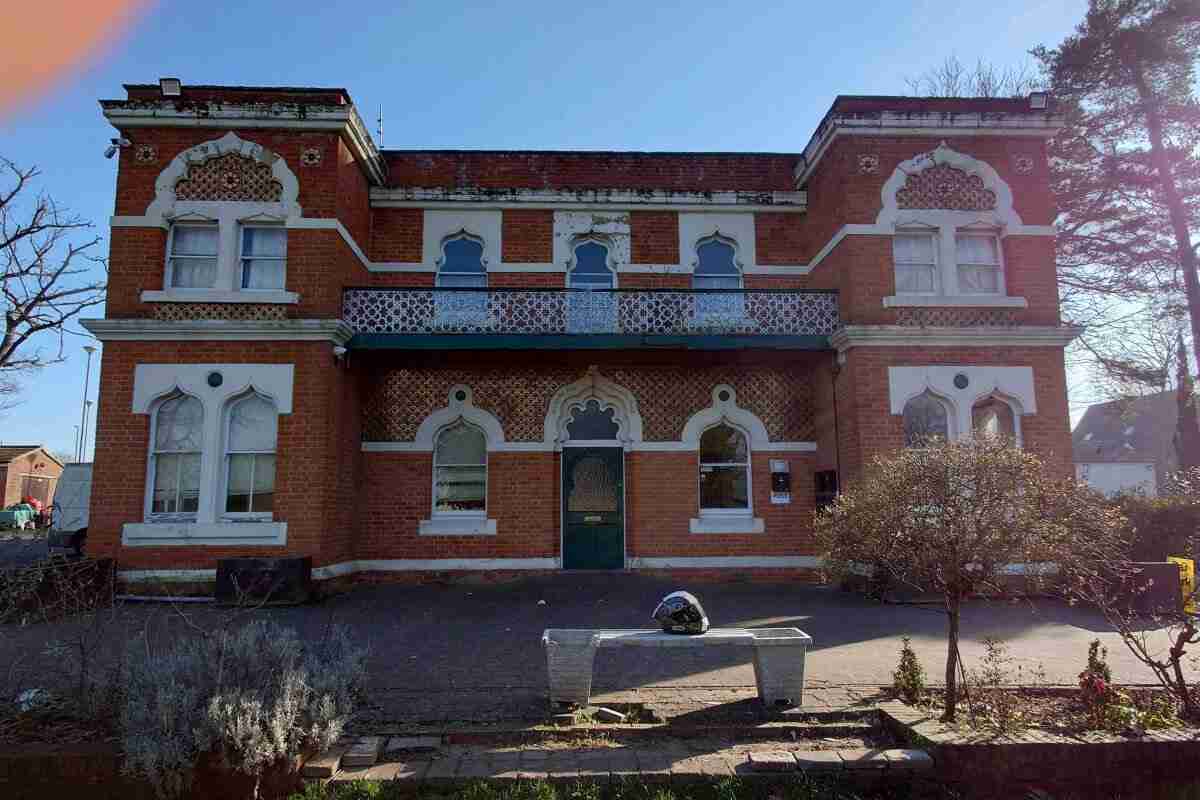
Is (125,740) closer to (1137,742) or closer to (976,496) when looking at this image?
(976,496)

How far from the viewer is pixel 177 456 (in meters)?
12.2

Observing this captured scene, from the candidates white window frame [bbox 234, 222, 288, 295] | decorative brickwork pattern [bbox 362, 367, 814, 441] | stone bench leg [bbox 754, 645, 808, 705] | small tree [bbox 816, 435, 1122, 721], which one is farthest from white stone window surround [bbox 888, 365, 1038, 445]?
white window frame [bbox 234, 222, 288, 295]

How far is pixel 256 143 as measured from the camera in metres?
12.6

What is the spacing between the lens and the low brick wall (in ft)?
15.8

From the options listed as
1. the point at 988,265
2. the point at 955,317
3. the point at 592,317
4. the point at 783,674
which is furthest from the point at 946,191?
the point at 783,674

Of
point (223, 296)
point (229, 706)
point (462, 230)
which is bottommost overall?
point (229, 706)

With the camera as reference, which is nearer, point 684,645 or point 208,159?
Answer: point 684,645

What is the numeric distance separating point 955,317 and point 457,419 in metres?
9.42

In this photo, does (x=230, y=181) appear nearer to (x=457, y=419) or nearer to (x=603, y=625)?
(x=457, y=419)

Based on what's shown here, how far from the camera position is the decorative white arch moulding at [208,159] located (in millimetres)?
12453

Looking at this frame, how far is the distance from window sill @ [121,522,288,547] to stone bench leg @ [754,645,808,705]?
8679 millimetres

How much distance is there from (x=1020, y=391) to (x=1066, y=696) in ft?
26.1

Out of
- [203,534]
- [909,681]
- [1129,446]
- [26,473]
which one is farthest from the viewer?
[26,473]

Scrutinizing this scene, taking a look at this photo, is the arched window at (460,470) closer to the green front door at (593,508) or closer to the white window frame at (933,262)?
the green front door at (593,508)
